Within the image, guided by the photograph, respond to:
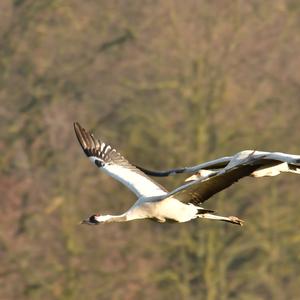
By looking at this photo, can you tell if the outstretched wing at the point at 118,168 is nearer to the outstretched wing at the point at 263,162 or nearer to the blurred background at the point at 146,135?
the outstretched wing at the point at 263,162

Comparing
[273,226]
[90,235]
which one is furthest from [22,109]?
[273,226]

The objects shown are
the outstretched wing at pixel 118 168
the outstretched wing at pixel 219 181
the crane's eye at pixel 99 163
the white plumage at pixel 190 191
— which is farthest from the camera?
the crane's eye at pixel 99 163

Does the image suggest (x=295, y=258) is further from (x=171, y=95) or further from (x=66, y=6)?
(x=66, y=6)

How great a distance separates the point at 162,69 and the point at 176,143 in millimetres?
1617

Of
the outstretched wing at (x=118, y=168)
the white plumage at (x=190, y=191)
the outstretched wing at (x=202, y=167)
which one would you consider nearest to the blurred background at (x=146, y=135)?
the outstretched wing at (x=118, y=168)

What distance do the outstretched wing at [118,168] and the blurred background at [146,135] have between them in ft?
29.1

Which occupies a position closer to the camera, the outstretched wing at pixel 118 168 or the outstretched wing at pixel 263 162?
the outstretched wing at pixel 263 162

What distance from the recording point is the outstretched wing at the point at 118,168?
51.5ft

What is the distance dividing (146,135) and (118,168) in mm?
10730

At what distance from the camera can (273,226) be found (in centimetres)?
2750

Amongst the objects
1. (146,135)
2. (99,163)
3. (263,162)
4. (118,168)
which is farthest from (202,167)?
(146,135)

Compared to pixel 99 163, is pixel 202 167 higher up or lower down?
lower down

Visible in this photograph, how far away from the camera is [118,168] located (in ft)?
54.1

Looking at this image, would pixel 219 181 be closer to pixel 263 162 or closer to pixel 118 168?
pixel 263 162
